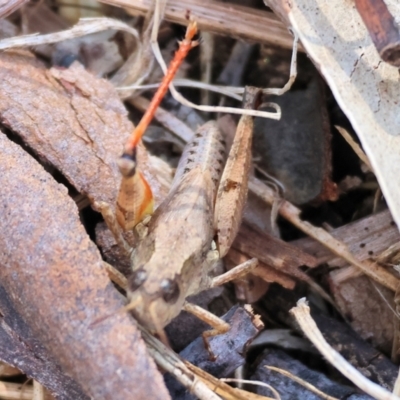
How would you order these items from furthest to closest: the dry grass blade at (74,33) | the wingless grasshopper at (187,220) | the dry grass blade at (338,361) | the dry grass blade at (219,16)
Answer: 1. the dry grass blade at (219,16)
2. the dry grass blade at (74,33)
3. the wingless grasshopper at (187,220)
4. the dry grass blade at (338,361)

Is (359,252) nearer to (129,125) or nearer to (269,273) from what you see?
(269,273)

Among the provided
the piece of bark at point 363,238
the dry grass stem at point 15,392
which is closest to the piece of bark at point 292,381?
the piece of bark at point 363,238

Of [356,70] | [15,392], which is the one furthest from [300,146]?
[15,392]

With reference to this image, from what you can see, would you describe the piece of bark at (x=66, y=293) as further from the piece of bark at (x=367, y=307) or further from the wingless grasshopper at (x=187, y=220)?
the piece of bark at (x=367, y=307)

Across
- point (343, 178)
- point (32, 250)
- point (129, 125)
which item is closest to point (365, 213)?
point (343, 178)

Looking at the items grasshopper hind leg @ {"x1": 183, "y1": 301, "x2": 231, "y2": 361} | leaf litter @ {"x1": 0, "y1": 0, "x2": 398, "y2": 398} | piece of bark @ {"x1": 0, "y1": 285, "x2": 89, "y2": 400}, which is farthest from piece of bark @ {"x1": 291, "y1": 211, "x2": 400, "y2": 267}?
piece of bark @ {"x1": 0, "y1": 285, "x2": 89, "y2": 400}

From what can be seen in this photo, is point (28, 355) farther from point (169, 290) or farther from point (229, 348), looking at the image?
point (229, 348)
